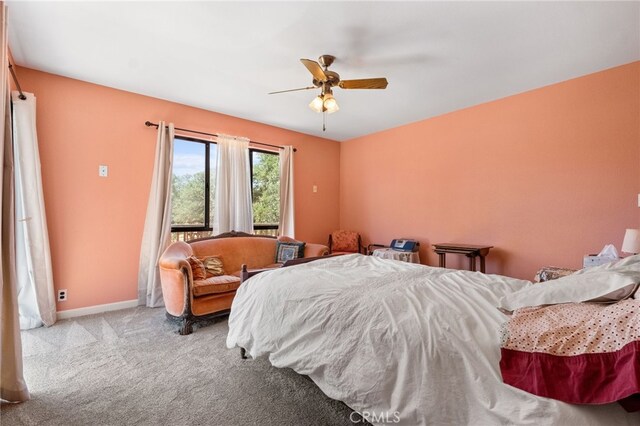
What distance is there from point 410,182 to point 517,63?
2195 millimetres

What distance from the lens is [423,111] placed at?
4180 millimetres

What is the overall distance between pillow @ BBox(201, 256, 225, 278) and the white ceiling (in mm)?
2105

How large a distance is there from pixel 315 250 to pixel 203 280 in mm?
1555

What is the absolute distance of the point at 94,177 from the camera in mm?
3383

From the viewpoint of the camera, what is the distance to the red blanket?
0.88m

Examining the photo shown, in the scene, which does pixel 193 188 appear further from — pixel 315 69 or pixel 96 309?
pixel 315 69

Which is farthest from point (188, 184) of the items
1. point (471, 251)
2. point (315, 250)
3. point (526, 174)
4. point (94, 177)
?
point (526, 174)

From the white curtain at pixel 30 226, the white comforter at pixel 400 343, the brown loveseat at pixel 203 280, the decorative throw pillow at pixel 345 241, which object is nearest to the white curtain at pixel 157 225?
the brown loveseat at pixel 203 280

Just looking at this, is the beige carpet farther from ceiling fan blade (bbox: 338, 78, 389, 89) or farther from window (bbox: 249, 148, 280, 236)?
ceiling fan blade (bbox: 338, 78, 389, 89)

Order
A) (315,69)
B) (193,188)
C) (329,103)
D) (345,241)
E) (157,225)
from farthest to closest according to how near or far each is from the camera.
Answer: (345,241) → (193,188) → (157,225) → (329,103) → (315,69)

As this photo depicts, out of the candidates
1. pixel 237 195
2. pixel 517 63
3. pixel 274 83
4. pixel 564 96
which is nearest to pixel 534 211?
pixel 564 96

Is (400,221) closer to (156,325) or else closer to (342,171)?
(342,171)

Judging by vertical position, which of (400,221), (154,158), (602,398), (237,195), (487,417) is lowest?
(487,417)

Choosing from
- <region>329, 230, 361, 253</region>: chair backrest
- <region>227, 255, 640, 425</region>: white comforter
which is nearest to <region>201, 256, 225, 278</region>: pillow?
<region>227, 255, 640, 425</region>: white comforter
